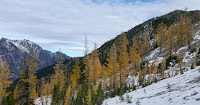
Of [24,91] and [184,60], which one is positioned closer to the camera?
[24,91]

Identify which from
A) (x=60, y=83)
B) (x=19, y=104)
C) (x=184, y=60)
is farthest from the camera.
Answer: (x=60, y=83)

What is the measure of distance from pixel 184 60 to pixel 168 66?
4467 mm

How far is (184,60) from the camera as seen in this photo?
37.6 meters

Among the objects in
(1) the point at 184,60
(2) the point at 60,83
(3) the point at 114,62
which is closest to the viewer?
(3) the point at 114,62

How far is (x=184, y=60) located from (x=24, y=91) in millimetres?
39735

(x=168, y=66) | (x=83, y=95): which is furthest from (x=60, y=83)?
(x=168, y=66)

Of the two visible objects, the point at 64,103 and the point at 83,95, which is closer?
the point at 83,95

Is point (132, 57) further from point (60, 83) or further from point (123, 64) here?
point (60, 83)

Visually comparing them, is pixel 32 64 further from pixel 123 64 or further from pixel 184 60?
pixel 184 60

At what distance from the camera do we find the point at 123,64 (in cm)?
2773

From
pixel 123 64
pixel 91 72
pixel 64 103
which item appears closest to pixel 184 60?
pixel 123 64

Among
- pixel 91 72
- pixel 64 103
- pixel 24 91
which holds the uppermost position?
pixel 91 72

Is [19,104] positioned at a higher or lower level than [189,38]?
lower

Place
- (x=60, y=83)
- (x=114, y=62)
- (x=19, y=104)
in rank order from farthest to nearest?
1. (x=60, y=83)
2. (x=114, y=62)
3. (x=19, y=104)
